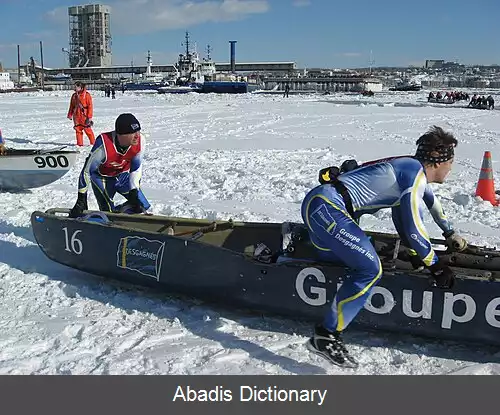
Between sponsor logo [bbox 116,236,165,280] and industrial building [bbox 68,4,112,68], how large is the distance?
149965mm

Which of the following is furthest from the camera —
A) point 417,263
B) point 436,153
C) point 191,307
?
point 191,307

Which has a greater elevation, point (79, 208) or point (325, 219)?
point (325, 219)

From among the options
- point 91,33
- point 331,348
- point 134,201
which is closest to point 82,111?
point 134,201

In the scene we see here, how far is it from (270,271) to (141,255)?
1293 millimetres

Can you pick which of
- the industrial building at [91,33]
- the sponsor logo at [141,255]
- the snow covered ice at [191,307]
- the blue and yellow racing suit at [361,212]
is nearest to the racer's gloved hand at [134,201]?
the snow covered ice at [191,307]

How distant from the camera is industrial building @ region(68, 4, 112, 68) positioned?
146 m

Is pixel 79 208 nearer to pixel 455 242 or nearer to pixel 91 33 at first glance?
pixel 455 242

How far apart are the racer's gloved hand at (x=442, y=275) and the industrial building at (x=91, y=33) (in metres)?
152

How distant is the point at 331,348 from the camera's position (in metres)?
3.82
